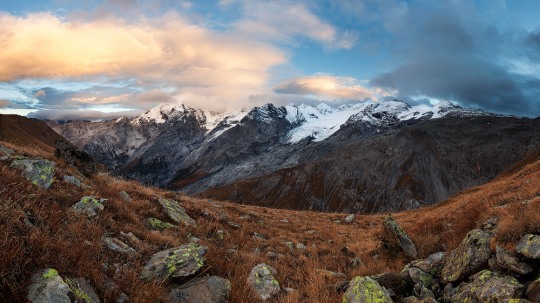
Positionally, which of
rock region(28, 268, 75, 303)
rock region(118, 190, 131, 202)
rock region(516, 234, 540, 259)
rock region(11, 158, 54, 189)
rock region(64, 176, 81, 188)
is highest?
rock region(11, 158, 54, 189)

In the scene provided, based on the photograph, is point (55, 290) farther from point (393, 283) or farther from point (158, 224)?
point (393, 283)

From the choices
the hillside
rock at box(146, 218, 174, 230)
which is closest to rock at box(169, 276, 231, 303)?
the hillside

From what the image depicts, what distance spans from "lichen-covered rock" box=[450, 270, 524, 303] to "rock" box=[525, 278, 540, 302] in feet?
0.47

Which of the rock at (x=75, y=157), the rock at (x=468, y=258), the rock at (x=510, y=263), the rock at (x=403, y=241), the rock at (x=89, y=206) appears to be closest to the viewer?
the rock at (x=510, y=263)

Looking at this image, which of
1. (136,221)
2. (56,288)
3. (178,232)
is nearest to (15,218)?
(56,288)

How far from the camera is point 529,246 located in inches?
293

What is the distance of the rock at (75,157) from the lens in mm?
18016

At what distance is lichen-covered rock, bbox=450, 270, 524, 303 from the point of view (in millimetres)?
6703

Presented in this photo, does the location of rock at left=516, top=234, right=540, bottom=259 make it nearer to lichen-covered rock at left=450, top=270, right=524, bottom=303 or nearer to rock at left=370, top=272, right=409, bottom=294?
lichen-covered rock at left=450, top=270, right=524, bottom=303

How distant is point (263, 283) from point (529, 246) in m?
6.28

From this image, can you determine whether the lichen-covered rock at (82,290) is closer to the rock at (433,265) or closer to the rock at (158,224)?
the rock at (158,224)

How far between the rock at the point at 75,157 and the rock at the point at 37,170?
430 centimetres

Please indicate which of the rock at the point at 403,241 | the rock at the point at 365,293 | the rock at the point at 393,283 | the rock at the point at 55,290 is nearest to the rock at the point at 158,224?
the rock at the point at 55,290

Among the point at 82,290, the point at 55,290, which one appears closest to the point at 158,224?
the point at 82,290
